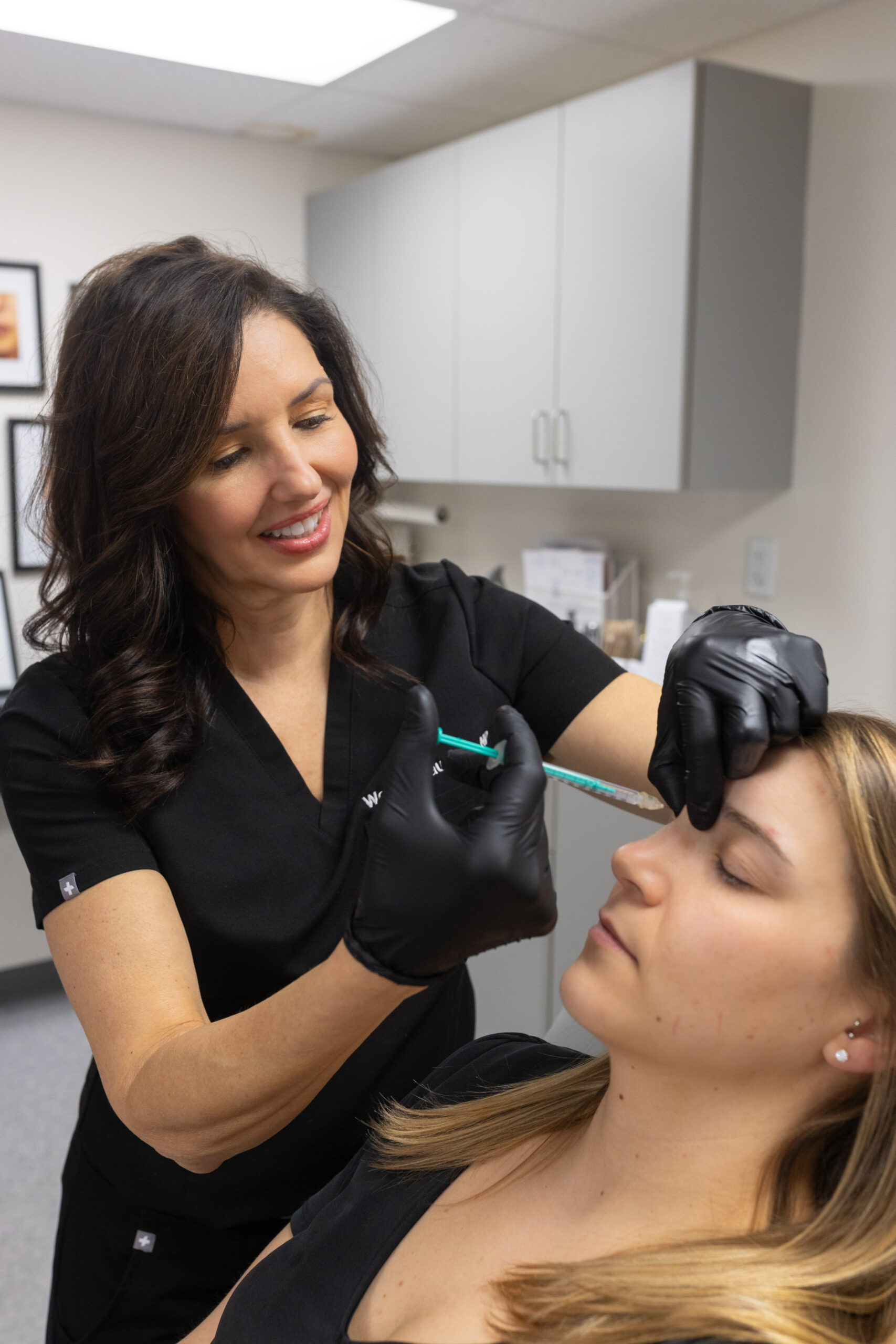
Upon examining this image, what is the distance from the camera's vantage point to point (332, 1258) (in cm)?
108

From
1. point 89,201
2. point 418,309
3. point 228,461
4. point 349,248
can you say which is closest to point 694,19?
point 418,309

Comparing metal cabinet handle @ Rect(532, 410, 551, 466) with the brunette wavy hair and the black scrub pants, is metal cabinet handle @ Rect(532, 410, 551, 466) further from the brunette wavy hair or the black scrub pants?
the black scrub pants

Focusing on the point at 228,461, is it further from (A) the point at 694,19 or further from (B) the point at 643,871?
(A) the point at 694,19

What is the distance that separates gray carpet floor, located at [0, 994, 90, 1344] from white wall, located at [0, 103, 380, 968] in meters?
0.26

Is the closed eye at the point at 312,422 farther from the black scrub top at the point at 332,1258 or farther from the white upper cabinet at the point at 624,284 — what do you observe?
the white upper cabinet at the point at 624,284

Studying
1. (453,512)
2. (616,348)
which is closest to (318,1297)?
(616,348)

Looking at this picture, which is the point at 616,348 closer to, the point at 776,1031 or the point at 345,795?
the point at 345,795

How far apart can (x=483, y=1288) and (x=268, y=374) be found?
916mm

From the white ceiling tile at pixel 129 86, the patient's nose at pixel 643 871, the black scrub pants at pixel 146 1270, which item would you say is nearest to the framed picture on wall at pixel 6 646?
the white ceiling tile at pixel 129 86

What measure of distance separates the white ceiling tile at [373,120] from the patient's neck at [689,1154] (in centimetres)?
293

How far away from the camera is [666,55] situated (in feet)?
9.33

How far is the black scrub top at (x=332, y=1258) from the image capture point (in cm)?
104

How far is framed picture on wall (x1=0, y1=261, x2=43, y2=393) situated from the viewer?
336 cm

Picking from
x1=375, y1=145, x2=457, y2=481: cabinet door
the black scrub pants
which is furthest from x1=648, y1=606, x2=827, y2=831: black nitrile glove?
x1=375, y1=145, x2=457, y2=481: cabinet door
